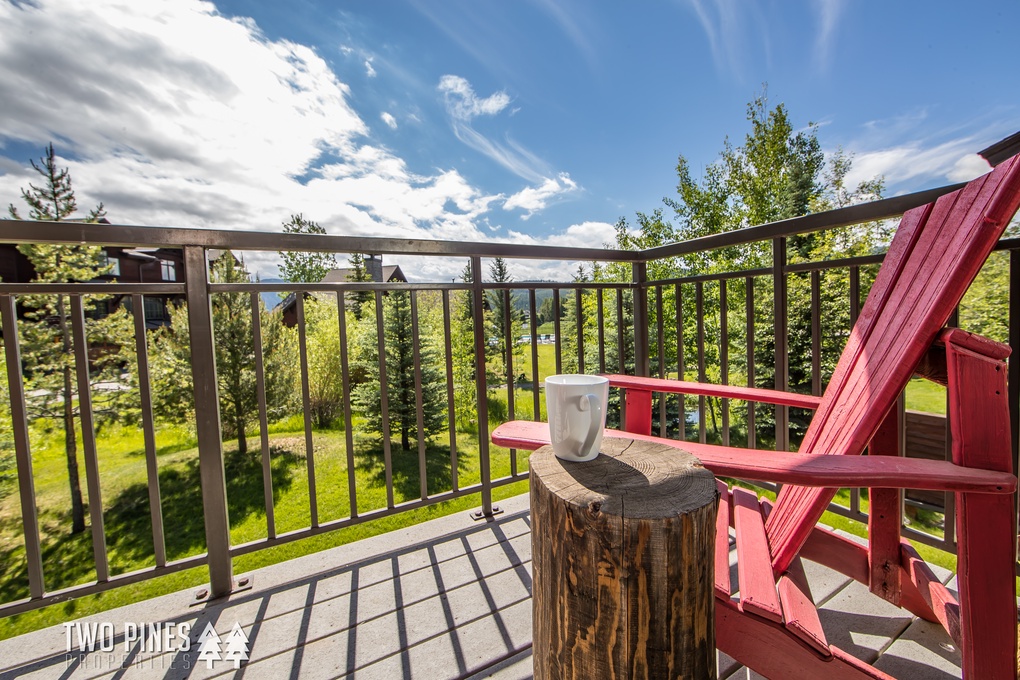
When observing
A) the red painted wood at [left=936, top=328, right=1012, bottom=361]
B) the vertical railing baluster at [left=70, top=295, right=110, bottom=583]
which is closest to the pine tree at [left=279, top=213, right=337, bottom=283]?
the vertical railing baluster at [left=70, top=295, right=110, bottom=583]

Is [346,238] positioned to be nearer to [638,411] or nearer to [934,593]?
[638,411]

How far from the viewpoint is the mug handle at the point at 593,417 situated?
71cm

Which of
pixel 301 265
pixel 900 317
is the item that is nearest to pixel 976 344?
pixel 900 317

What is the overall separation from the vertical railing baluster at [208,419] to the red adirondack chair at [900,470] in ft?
3.62

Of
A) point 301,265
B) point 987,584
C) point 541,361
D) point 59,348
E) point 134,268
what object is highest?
point 134,268

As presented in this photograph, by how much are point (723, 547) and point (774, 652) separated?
0.27 metres

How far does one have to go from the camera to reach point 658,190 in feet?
40.6

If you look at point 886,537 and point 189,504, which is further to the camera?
point 189,504

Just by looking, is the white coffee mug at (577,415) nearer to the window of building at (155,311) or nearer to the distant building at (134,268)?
the distant building at (134,268)

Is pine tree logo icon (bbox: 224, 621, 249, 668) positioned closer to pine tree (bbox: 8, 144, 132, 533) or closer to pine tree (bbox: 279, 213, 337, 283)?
pine tree (bbox: 8, 144, 132, 533)

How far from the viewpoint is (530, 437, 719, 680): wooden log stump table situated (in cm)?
59

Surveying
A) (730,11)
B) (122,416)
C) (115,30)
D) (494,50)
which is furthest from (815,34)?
(122,416)

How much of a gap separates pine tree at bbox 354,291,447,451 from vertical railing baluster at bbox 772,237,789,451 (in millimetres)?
4070

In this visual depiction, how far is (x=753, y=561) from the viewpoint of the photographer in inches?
38.7
